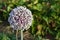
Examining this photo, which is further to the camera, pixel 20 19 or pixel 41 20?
pixel 41 20

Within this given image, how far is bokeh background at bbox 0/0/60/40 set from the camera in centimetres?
410

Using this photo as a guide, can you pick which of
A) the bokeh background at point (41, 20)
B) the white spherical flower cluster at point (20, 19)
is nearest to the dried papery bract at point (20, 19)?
the white spherical flower cluster at point (20, 19)

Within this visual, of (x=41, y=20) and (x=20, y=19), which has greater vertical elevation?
(x=20, y=19)

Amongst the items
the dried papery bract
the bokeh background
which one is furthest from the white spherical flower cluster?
the bokeh background

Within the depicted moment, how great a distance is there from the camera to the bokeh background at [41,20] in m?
4.10

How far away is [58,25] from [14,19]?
162cm

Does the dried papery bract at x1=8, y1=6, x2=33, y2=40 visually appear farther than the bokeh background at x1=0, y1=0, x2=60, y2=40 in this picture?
No

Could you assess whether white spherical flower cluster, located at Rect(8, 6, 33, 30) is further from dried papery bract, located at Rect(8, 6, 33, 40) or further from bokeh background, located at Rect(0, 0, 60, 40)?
bokeh background, located at Rect(0, 0, 60, 40)

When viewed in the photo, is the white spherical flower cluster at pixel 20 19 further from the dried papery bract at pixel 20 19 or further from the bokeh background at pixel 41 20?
the bokeh background at pixel 41 20

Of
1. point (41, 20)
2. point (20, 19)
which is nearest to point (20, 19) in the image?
point (20, 19)

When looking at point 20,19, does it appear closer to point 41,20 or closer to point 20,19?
point 20,19

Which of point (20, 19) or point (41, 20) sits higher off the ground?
point (20, 19)

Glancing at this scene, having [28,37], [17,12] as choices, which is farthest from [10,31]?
[17,12]

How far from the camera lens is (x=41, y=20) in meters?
4.21
